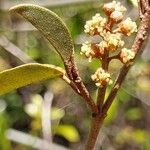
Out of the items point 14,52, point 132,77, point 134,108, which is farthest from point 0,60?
point 134,108

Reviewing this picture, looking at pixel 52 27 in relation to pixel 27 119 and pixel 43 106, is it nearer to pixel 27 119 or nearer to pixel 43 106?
pixel 43 106

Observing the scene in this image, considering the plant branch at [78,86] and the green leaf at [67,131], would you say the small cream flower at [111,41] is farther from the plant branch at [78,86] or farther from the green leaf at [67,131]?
the green leaf at [67,131]

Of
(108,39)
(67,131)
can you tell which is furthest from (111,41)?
Answer: (67,131)

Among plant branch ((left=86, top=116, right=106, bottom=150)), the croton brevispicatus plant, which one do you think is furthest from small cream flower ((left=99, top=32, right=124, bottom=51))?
plant branch ((left=86, top=116, right=106, bottom=150))

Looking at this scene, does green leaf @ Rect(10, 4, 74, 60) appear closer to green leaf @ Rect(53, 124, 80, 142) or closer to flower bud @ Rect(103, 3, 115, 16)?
flower bud @ Rect(103, 3, 115, 16)

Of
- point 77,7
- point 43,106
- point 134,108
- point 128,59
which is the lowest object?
point 134,108

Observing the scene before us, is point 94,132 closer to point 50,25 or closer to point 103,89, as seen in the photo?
point 103,89

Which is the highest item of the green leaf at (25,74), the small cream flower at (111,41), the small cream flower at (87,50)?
the small cream flower at (111,41)

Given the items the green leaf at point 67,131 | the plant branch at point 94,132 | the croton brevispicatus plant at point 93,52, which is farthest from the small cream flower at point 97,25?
the green leaf at point 67,131
